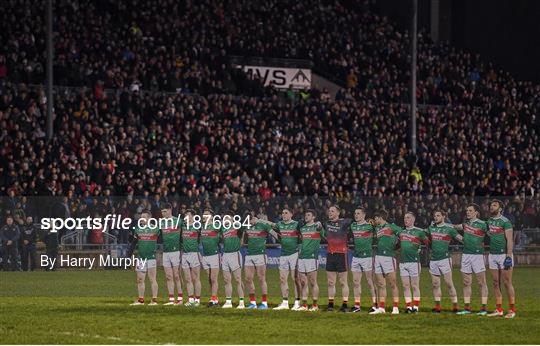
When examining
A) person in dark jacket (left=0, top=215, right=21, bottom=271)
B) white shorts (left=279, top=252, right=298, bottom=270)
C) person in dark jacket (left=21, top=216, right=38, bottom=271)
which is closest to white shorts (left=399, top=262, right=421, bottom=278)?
white shorts (left=279, top=252, right=298, bottom=270)

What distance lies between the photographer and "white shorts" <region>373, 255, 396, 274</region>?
2445cm

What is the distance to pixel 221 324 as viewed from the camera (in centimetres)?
2188

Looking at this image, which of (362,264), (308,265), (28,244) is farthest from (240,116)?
(362,264)

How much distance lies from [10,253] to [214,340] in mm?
14946

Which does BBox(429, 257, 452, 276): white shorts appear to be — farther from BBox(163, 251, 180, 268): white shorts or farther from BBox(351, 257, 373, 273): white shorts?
BBox(163, 251, 180, 268): white shorts

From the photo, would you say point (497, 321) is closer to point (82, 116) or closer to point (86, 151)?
point (86, 151)

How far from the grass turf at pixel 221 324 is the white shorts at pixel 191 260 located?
1.32 metres

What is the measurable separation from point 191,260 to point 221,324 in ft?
15.4

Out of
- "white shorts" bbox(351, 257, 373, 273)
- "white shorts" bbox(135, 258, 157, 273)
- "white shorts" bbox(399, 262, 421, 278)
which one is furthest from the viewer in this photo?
"white shorts" bbox(135, 258, 157, 273)

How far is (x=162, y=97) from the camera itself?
136 ft

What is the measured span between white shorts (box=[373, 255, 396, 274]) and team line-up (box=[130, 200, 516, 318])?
0.07ft

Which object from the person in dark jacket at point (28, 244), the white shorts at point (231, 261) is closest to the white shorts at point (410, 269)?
the white shorts at point (231, 261)

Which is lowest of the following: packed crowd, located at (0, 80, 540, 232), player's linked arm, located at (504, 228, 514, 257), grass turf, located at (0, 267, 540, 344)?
grass turf, located at (0, 267, 540, 344)

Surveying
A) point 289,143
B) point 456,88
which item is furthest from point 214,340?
point 456,88
